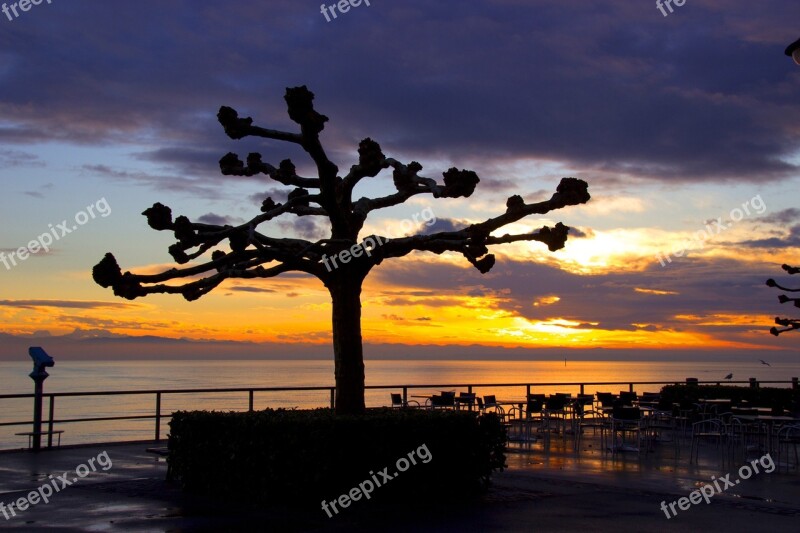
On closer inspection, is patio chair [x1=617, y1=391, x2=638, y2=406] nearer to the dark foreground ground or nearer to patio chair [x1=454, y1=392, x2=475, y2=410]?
patio chair [x1=454, y1=392, x2=475, y2=410]

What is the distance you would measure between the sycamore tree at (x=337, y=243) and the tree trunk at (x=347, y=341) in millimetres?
13

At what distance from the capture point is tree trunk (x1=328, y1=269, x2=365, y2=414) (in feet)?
38.2

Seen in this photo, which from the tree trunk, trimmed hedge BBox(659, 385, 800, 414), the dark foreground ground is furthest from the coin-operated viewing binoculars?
trimmed hedge BBox(659, 385, 800, 414)

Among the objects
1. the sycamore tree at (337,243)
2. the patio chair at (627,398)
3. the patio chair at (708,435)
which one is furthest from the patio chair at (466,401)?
the sycamore tree at (337,243)

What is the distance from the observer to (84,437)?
54688 millimetres

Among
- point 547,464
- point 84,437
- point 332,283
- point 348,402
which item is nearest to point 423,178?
point 332,283

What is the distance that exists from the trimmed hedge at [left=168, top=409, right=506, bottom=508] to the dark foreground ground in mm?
296

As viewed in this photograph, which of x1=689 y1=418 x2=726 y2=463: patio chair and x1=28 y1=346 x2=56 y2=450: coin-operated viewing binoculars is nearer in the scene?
x1=28 y1=346 x2=56 y2=450: coin-operated viewing binoculars

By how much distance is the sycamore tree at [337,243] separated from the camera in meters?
10.8

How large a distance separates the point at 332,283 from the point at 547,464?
5318 mm

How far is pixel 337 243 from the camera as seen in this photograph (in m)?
11.6

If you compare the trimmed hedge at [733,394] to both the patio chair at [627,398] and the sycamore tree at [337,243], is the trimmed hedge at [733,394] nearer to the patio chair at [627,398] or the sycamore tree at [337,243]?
the patio chair at [627,398]

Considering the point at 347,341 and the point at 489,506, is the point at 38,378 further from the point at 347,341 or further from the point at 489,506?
the point at 489,506

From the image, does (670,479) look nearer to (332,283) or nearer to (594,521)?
(594,521)
